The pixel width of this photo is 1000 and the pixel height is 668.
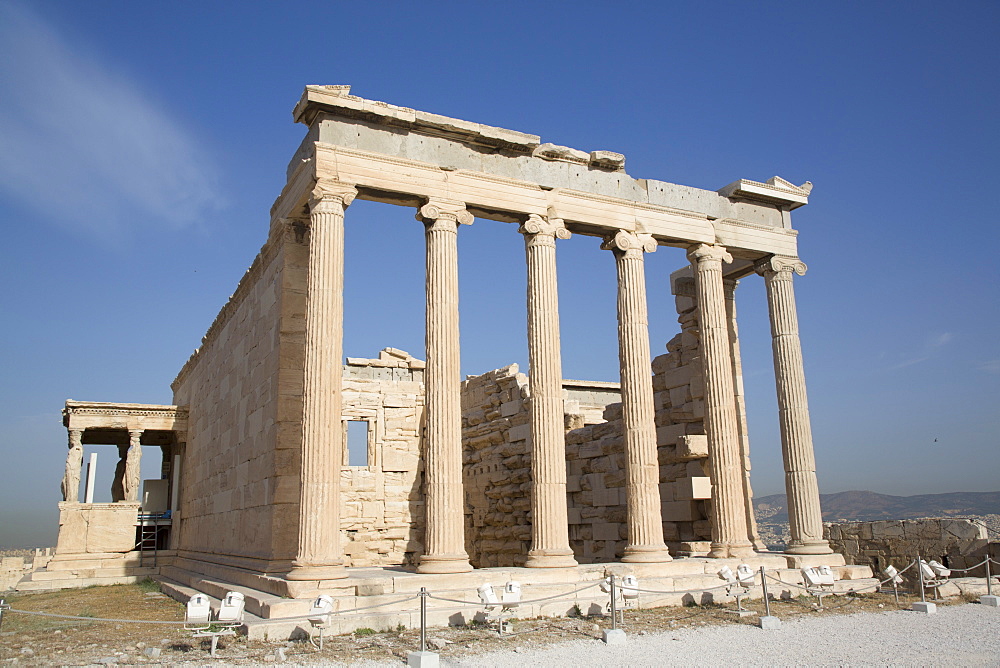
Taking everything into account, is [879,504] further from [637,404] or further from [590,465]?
[637,404]

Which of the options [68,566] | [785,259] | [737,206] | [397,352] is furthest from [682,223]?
[68,566]

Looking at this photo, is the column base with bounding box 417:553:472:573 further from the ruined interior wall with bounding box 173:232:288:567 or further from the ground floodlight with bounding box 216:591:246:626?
the ground floodlight with bounding box 216:591:246:626

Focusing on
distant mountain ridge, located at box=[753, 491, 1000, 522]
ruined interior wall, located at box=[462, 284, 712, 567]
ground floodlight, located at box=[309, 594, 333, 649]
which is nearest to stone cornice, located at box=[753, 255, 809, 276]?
ruined interior wall, located at box=[462, 284, 712, 567]

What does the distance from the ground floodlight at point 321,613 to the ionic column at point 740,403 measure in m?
11.7

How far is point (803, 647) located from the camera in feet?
33.4

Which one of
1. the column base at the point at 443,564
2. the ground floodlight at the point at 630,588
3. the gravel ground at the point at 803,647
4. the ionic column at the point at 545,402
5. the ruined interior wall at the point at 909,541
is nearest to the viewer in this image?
the gravel ground at the point at 803,647

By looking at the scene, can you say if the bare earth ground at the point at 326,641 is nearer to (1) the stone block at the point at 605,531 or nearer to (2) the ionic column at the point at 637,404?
(2) the ionic column at the point at 637,404

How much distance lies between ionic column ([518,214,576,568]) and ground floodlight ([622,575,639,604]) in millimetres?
1502

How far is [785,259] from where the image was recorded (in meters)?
18.8

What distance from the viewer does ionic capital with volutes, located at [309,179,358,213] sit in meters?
13.9

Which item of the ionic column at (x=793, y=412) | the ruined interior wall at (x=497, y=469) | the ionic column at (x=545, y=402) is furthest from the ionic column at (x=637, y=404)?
the ruined interior wall at (x=497, y=469)

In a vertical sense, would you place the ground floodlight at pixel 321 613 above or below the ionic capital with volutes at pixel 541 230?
below

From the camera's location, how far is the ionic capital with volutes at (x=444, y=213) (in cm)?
1476

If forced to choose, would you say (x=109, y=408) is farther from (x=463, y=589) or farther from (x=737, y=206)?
(x=737, y=206)
